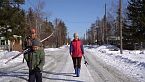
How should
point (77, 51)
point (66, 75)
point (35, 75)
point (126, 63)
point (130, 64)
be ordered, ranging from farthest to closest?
point (126, 63)
point (130, 64)
point (66, 75)
point (77, 51)
point (35, 75)

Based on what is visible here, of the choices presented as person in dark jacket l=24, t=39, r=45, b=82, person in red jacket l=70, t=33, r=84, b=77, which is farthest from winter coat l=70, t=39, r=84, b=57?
person in dark jacket l=24, t=39, r=45, b=82

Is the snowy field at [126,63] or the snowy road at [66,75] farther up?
the snowy road at [66,75]

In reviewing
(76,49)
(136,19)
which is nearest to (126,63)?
(76,49)

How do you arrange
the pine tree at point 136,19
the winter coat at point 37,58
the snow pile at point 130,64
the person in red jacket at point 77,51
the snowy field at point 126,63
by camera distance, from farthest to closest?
1. the pine tree at point 136,19
2. the snowy field at point 126,63
3. the snow pile at point 130,64
4. the person in red jacket at point 77,51
5. the winter coat at point 37,58

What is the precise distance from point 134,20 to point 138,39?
3190 millimetres

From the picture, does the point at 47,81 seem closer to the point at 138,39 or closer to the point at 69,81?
the point at 69,81

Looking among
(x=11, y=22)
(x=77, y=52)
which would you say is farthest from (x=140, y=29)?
(x=77, y=52)

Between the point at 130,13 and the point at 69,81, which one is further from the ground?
the point at 130,13

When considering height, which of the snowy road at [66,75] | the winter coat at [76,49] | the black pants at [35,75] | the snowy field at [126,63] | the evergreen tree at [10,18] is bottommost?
the snowy field at [126,63]

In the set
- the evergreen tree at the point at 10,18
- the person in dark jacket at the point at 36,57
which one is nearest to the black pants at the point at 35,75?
the person in dark jacket at the point at 36,57

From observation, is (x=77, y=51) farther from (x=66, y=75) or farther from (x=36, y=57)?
(x=36, y=57)

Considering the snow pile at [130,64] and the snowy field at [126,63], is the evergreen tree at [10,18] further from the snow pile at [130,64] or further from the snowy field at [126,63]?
the snow pile at [130,64]

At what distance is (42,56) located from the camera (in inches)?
371

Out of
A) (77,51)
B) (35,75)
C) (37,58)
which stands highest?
(37,58)
